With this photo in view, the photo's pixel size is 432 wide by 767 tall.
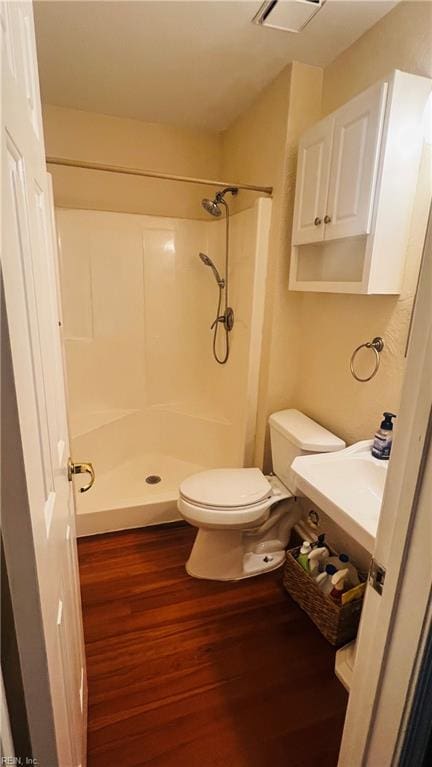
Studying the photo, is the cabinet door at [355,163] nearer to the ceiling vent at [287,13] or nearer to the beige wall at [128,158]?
the ceiling vent at [287,13]

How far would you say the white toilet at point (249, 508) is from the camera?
5.49ft

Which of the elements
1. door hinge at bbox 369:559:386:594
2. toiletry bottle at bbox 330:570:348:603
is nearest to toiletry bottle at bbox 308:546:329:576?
toiletry bottle at bbox 330:570:348:603

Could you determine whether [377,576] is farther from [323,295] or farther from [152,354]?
[152,354]

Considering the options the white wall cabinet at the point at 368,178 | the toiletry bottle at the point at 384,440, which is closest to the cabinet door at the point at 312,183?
the white wall cabinet at the point at 368,178

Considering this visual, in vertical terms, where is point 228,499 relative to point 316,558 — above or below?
above

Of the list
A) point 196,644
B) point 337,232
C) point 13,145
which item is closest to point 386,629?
point 13,145

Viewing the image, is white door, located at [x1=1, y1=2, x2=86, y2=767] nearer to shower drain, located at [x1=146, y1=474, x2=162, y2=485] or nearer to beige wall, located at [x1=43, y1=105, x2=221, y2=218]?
shower drain, located at [x1=146, y1=474, x2=162, y2=485]

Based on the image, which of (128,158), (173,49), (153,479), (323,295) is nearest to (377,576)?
(323,295)

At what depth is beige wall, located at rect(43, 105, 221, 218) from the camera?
7.57 feet

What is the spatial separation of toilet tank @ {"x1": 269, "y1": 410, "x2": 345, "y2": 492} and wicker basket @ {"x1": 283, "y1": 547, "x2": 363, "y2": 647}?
0.40 m

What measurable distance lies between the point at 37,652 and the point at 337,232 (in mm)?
1563

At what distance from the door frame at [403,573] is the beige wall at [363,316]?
2.92 feet

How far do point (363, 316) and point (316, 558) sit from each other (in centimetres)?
109

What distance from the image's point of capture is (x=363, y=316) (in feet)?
5.28
